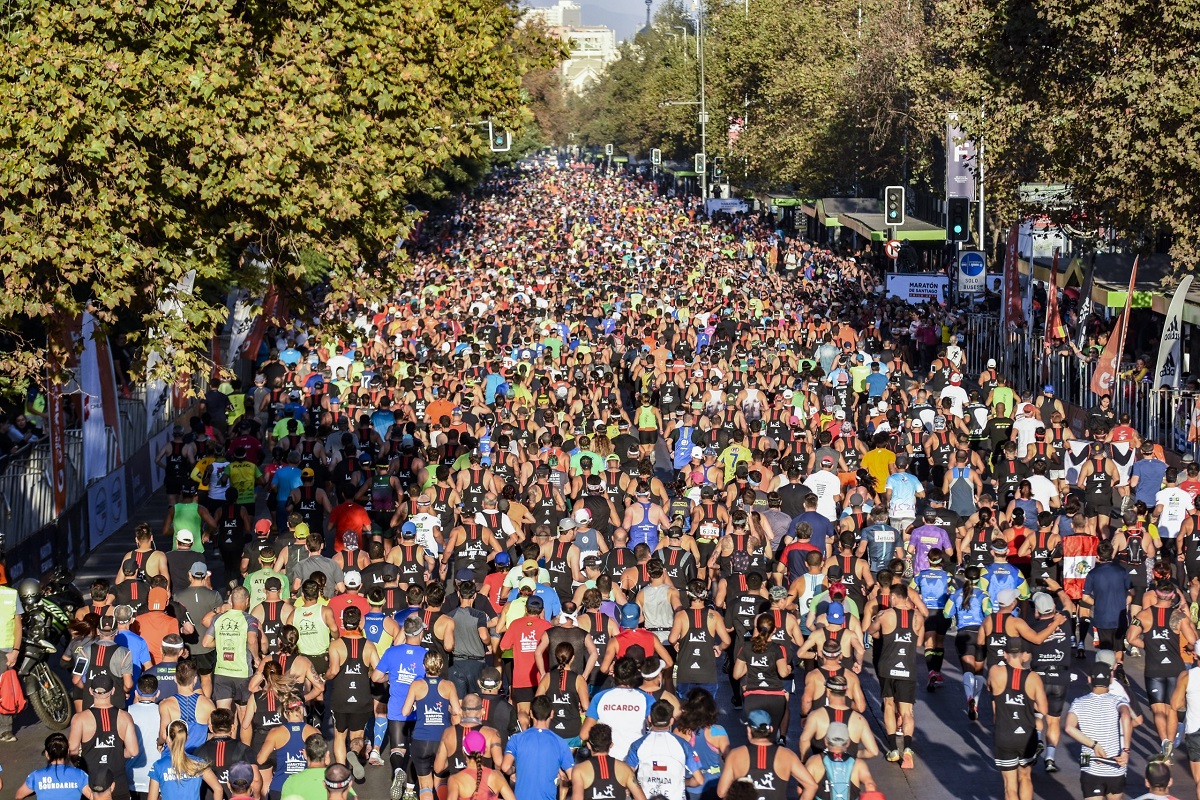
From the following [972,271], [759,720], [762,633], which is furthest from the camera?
[972,271]

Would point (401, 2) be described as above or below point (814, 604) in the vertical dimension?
above

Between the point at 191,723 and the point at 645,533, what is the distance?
5829mm

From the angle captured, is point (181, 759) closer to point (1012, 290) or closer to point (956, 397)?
point (956, 397)

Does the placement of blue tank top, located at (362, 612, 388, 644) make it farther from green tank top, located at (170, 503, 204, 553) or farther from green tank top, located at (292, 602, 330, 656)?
green tank top, located at (170, 503, 204, 553)

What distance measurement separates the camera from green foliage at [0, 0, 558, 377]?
52.0 feet

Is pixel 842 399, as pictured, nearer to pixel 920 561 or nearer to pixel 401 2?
pixel 401 2

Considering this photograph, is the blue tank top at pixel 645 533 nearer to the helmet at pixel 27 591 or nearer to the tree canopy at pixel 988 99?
the helmet at pixel 27 591

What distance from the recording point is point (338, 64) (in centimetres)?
2047

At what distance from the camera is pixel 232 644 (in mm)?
12594

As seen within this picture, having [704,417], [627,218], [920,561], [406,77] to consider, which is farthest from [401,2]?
[627,218]

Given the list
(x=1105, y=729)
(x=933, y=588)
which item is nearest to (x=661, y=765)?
(x=1105, y=729)

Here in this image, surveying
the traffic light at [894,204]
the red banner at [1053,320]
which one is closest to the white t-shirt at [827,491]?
the red banner at [1053,320]

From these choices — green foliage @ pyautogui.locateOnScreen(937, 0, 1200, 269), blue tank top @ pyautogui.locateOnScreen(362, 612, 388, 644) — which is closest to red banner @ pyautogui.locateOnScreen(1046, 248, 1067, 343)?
green foliage @ pyautogui.locateOnScreen(937, 0, 1200, 269)

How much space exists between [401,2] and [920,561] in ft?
37.9
